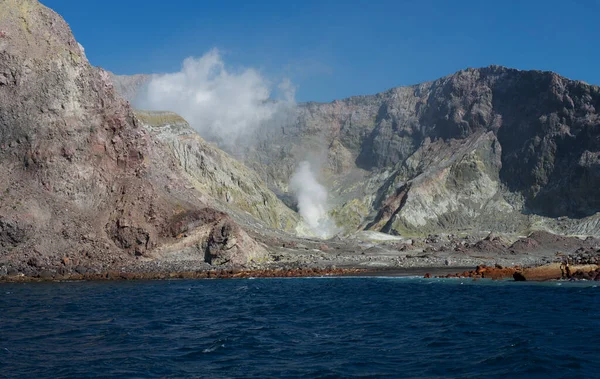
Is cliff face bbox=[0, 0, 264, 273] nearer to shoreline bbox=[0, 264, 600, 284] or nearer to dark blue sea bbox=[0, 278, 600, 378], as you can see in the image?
shoreline bbox=[0, 264, 600, 284]

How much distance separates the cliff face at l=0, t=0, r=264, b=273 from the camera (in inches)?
3162

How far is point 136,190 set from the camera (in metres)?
94.6

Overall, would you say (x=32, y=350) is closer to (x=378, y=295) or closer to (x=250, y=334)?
(x=250, y=334)

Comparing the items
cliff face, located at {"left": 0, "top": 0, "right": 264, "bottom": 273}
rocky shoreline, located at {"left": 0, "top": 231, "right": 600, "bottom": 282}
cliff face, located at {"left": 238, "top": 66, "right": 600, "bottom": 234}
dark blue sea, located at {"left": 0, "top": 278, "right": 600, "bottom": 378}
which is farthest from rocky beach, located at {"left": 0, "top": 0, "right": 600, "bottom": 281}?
dark blue sea, located at {"left": 0, "top": 278, "right": 600, "bottom": 378}

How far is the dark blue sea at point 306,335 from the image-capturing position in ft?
71.1

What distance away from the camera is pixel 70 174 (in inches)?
3482

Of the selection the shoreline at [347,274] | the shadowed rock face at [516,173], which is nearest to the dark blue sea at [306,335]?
the shoreline at [347,274]

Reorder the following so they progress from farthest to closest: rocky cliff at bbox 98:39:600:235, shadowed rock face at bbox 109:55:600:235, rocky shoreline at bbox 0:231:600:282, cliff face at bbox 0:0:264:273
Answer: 1. shadowed rock face at bbox 109:55:600:235
2. rocky cliff at bbox 98:39:600:235
3. cliff face at bbox 0:0:264:273
4. rocky shoreline at bbox 0:231:600:282

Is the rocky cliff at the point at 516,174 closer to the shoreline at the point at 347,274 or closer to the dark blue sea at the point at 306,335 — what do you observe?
the shoreline at the point at 347,274

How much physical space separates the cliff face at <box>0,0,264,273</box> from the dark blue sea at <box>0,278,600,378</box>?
1221 inches

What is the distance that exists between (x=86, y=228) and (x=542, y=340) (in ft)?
234

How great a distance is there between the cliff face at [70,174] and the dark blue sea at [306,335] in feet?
102

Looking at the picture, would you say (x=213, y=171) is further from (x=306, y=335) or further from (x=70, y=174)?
(x=306, y=335)

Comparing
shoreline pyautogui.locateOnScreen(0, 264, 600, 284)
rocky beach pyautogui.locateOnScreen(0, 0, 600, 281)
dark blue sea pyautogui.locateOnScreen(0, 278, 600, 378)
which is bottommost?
dark blue sea pyautogui.locateOnScreen(0, 278, 600, 378)
